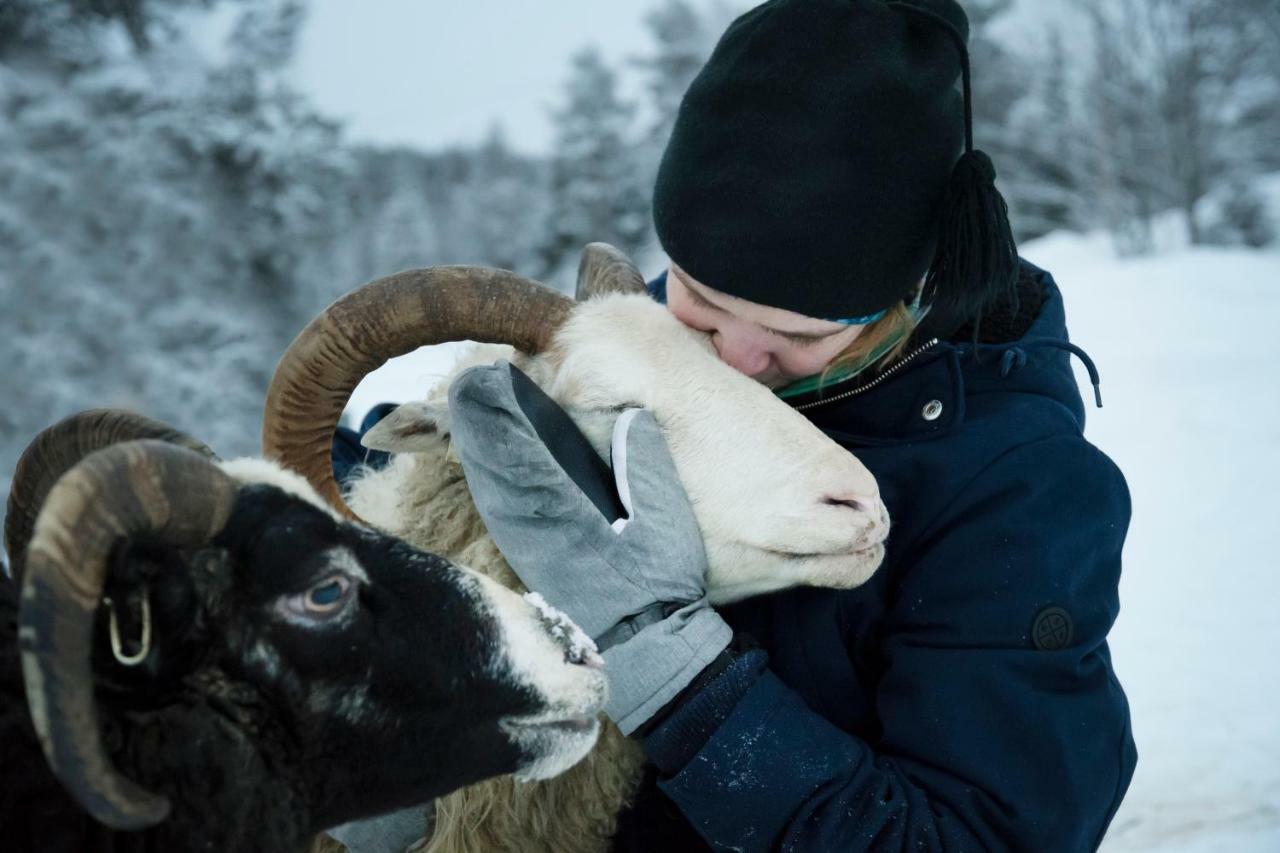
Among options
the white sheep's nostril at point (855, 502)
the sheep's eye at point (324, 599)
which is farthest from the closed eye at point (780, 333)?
the sheep's eye at point (324, 599)

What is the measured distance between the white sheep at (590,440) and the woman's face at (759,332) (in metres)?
0.05

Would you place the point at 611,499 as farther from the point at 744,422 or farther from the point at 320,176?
the point at 320,176

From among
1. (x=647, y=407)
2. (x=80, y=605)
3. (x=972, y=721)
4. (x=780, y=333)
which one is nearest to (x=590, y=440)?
(x=647, y=407)

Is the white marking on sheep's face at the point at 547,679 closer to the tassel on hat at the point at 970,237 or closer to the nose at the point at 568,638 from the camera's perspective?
the nose at the point at 568,638

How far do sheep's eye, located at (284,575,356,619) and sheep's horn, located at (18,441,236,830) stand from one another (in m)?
0.29

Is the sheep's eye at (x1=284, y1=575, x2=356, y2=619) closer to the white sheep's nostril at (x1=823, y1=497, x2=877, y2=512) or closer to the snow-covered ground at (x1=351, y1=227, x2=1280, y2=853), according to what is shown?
the white sheep's nostril at (x1=823, y1=497, x2=877, y2=512)

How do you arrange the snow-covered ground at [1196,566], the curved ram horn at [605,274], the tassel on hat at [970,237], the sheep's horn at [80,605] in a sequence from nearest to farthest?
1. the sheep's horn at [80,605]
2. the tassel on hat at [970,237]
3. the curved ram horn at [605,274]
4. the snow-covered ground at [1196,566]

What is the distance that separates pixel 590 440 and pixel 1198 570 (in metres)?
5.19

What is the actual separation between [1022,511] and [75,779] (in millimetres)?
1792

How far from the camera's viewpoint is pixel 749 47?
221 centimetres

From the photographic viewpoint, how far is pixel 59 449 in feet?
5.75

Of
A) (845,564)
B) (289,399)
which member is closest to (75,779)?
(289,399)

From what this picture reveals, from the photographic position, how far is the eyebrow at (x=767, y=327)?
2352 millimetres

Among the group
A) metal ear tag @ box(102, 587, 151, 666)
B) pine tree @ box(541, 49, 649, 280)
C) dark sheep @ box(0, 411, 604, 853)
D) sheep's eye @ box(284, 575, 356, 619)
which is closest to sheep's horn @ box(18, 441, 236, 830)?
dark sheep @ box(0, 411, 604, 853)
